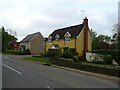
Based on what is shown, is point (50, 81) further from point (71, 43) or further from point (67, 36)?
point (67, 36)

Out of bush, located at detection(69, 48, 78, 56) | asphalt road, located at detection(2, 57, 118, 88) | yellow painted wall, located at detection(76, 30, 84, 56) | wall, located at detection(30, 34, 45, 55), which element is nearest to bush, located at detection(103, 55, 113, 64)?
bush, located at detection(69, 48, 78, 56)

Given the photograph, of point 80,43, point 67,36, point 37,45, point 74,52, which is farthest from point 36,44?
point 74,52

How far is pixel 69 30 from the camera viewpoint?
212 feet

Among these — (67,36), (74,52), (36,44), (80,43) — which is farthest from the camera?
(36,44)

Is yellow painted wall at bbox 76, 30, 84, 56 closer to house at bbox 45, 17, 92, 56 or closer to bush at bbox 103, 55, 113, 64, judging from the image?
house at bbox 45, 17, 92, 56

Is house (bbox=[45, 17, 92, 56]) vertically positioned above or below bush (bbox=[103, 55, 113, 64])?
above

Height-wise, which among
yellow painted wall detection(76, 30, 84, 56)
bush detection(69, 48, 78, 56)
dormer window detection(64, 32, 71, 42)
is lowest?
bush detection(69, 48, 78, 56)

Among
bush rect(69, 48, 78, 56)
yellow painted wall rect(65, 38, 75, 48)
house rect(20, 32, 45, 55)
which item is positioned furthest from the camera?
house rect(20, 32, 45, 55)

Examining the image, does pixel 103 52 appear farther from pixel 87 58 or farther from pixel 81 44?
pixel 81 44

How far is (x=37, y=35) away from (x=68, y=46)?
34.1m

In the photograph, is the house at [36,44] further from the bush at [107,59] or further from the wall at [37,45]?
the bush at [107,59]

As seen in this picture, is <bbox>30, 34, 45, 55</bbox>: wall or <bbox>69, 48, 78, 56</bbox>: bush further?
<bbox>30, 34, 45, 55</bbox>: wall

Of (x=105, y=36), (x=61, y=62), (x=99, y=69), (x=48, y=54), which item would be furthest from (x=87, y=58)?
(x=105, y=36)

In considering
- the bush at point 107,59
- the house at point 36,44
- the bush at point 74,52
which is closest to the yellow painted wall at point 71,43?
the bush at point 74,52
